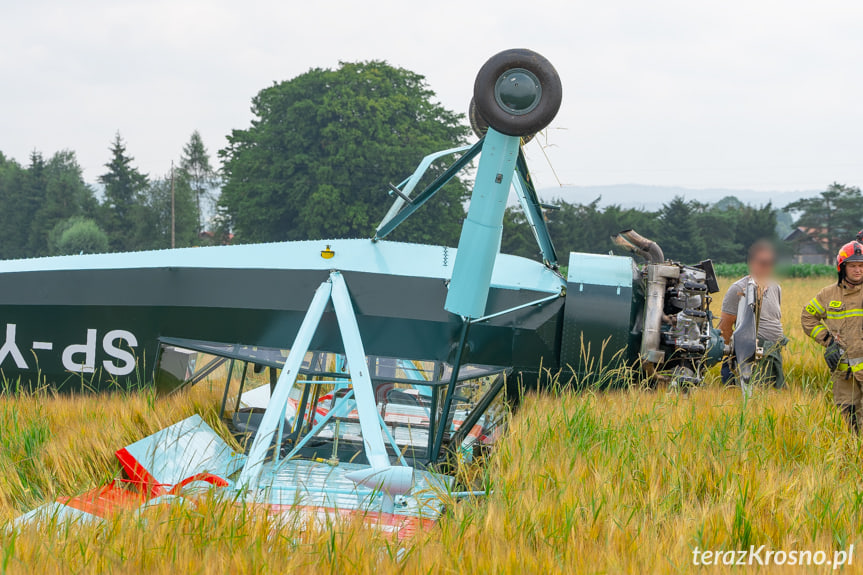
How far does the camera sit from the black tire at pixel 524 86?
4.85m

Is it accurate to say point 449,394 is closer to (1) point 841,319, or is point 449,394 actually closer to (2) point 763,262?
(1) point 841,319

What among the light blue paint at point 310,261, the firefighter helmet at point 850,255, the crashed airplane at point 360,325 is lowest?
the crashed airplane at point 360,325

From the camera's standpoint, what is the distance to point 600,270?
243 inches

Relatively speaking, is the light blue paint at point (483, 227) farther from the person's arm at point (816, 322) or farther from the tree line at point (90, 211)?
the tree line at point (90, 211)

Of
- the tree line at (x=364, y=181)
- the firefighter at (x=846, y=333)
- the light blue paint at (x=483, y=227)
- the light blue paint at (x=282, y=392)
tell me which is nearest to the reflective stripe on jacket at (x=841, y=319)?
the firefighter at (x=846, y=333)

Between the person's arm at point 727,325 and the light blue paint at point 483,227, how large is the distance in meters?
3.30

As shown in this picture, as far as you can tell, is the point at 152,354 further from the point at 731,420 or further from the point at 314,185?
the point at 314,185

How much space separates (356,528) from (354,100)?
43233 mm

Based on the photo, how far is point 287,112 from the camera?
4581cm

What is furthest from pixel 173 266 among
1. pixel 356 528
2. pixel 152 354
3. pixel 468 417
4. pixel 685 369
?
pixel 685 369

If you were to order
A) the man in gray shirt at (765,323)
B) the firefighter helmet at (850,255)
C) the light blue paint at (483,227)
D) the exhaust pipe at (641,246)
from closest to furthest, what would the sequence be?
the light blue paint at (483,227) < the firefighter helmet at (850,255) < the exhaust pipe at (641,246) < the man in gray shirt at (765,323)

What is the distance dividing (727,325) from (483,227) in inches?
138

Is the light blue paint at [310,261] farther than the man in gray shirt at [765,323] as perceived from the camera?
No

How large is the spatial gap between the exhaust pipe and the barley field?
3.80ft
